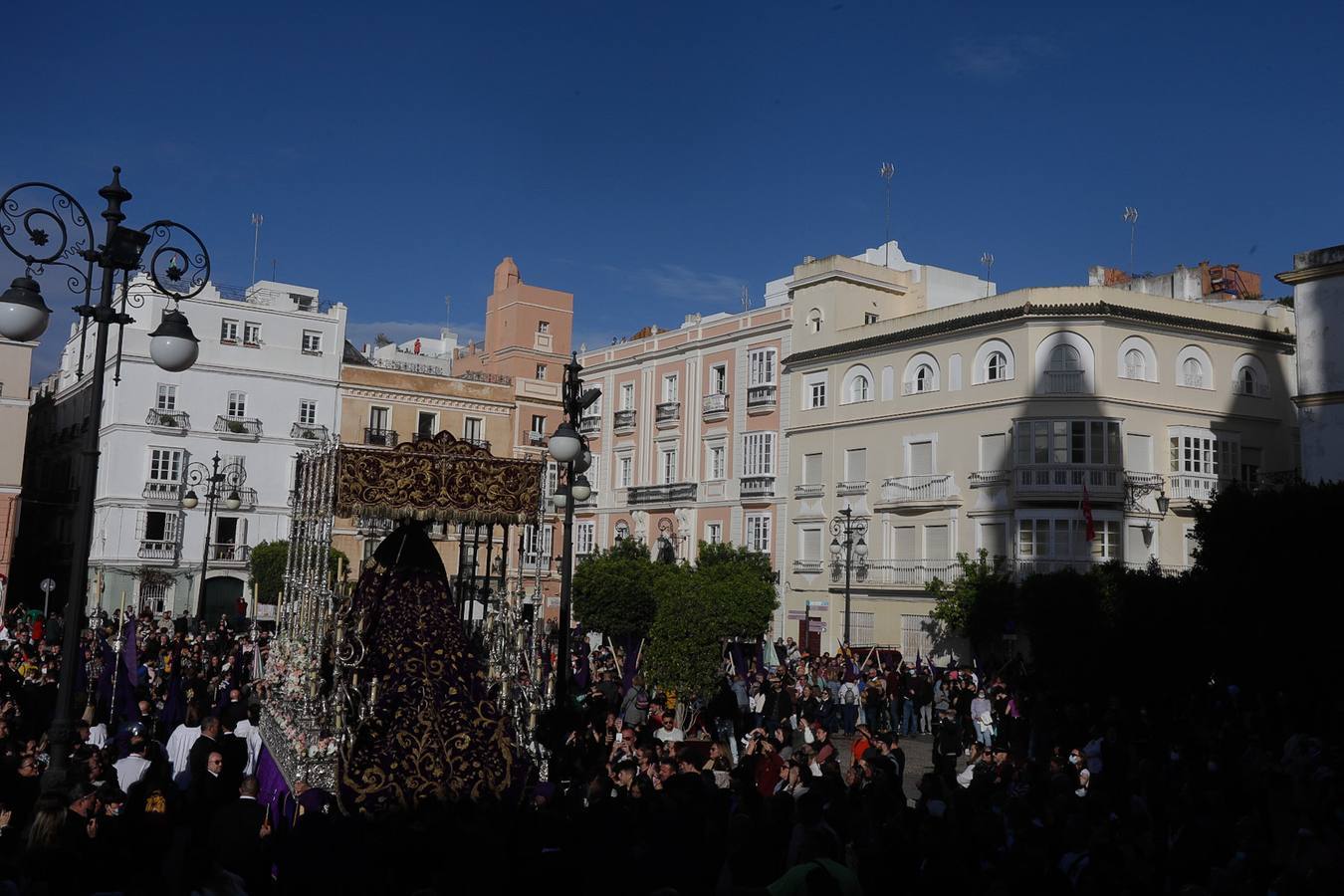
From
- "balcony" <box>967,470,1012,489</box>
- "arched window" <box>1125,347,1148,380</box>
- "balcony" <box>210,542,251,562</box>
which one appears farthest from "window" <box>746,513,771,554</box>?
"balcony" <box>210,542,251,562</box>

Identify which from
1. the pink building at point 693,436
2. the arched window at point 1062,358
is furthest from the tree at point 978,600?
the pink building at point 693,436

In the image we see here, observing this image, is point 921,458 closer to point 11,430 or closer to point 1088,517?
point 1088,517

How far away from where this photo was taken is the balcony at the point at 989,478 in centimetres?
3481

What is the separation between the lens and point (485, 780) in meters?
11.3

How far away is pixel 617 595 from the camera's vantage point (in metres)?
38.9

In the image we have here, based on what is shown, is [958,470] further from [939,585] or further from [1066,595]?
[1066,595]

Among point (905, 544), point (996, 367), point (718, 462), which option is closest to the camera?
point (996, 367)

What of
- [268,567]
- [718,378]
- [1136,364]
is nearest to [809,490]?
[718,378]

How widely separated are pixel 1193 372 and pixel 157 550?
34.8 meters

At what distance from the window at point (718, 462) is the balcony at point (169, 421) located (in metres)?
19.1

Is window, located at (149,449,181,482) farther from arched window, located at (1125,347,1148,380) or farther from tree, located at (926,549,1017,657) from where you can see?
arched window, located at (1125,347,1148,380)

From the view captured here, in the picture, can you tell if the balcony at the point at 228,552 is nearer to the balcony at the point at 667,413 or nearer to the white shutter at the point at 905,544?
the balcony at the point at 667,413

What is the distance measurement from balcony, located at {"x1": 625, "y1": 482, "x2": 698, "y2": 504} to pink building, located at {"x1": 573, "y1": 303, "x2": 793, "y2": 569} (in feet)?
0.12

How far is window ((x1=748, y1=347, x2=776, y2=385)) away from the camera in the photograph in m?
43.1
